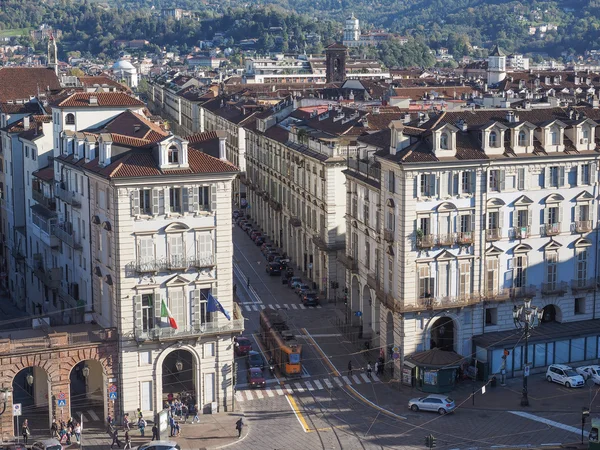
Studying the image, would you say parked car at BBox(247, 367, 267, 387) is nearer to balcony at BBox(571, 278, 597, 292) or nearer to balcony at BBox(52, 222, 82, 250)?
balcony at BBox(52, 222, 82, 250)

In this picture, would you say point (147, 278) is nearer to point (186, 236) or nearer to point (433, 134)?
point (186, 236)

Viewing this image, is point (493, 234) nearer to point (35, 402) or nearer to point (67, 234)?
point (67, 234)

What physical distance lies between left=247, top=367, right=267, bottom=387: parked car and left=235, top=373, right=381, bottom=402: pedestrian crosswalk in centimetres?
50

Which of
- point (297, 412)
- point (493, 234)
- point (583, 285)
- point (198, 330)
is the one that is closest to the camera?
point (198, 330)

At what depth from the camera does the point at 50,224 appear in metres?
89.9

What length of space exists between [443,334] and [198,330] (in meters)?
21.4

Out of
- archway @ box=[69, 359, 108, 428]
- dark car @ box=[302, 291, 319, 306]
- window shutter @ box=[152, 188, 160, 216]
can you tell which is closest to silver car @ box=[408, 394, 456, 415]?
archway @ box=[69, 359, 108, 428]

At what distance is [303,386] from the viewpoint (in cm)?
8319

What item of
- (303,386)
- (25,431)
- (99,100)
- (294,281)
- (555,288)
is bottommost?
(303,386)

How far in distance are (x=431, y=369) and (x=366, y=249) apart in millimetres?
14949

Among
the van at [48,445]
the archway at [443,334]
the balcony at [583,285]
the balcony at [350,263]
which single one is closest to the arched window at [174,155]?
the van at [48,445]

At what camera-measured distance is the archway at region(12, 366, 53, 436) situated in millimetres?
73250

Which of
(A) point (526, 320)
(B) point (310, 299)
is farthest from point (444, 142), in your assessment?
(B) point (310, 299)

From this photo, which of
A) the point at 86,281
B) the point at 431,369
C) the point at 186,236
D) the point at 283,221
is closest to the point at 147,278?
the point at 186,236
